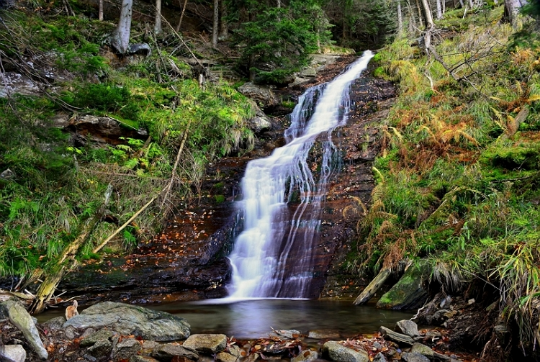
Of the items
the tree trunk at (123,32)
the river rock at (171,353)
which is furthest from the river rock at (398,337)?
the tree trunk at (123,32)

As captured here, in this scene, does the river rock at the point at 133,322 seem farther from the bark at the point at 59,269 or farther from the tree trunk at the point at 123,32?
the tree trunk at the point at 123,32

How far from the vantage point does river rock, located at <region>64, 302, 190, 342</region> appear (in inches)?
172

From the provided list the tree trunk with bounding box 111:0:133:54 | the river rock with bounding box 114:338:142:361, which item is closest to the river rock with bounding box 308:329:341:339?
the river rock with bounding box 114:338:142:361

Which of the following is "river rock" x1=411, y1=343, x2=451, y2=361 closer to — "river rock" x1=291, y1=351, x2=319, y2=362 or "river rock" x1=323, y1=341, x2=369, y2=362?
"river rock" x1=323, y1=341, x2=369, y2=362

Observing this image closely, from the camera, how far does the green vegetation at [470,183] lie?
13.4 ft

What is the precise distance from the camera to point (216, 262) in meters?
7.91

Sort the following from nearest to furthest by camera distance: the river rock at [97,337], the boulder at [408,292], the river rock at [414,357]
Answer: 1. the river rock at [414,357]
2. the river rock at [97,337]
3. the boulder at [408,292]

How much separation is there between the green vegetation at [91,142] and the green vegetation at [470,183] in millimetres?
4723

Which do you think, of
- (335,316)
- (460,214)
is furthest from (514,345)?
(460,214)

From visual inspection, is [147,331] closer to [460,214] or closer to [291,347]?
[291,347]

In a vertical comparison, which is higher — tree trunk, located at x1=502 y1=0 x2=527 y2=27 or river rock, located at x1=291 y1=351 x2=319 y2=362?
tree trunk, located at x1=502 y1=0 x2=527 y2=27

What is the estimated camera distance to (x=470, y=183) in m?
6.73

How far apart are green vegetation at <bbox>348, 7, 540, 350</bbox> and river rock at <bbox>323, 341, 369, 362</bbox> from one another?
142 centimetres

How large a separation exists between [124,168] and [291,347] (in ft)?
23.0
